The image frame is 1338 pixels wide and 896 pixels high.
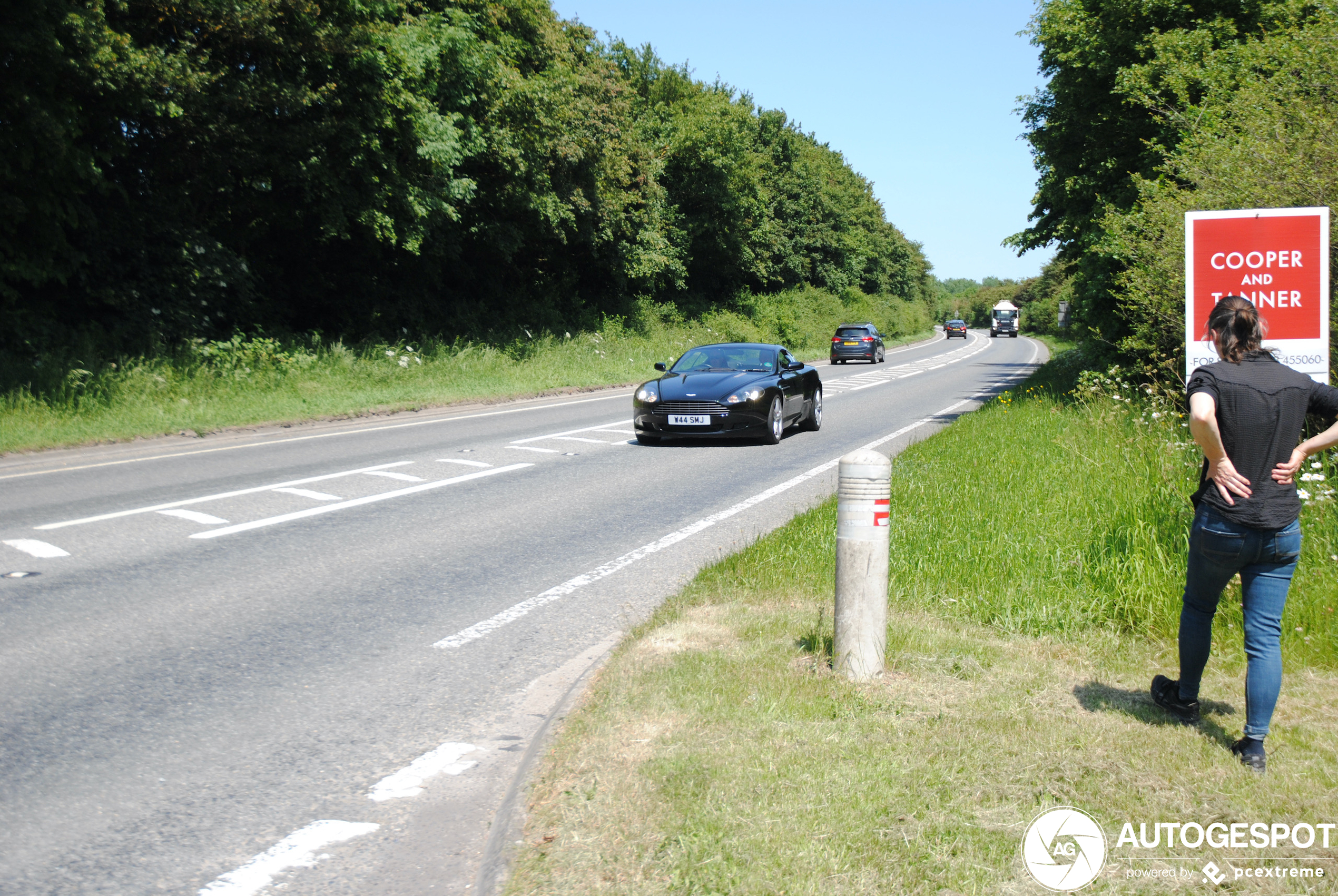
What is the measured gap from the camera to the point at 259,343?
20.2m

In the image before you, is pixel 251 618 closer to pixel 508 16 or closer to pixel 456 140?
pixel 456 140

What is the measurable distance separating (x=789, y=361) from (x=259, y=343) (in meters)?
11.3

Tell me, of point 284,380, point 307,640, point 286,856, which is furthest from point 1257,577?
point 284,380

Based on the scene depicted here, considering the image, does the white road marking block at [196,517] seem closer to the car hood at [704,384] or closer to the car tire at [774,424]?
the car hood at [704,384]

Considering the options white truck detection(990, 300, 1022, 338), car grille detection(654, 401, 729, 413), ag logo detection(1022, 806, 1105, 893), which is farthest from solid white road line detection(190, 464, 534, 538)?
white truck detection(990, 300, 1022, 338)

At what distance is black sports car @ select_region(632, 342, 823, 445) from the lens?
1359 cm

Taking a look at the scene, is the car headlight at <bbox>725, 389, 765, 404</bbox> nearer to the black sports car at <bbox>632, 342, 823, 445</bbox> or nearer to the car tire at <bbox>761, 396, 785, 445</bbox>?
the black sports car at <bbox>632, 342, 823, 445</bbox>

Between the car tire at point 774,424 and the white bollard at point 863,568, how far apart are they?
9.26 meters

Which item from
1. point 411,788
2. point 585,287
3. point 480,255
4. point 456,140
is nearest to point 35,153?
point 456,140

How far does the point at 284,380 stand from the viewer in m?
19.3

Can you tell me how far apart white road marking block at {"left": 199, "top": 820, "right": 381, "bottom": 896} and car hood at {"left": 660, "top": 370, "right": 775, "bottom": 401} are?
10468mm

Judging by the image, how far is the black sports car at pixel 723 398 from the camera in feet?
44.6

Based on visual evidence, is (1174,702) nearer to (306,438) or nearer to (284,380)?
(306,438)

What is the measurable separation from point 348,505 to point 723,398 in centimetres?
587
